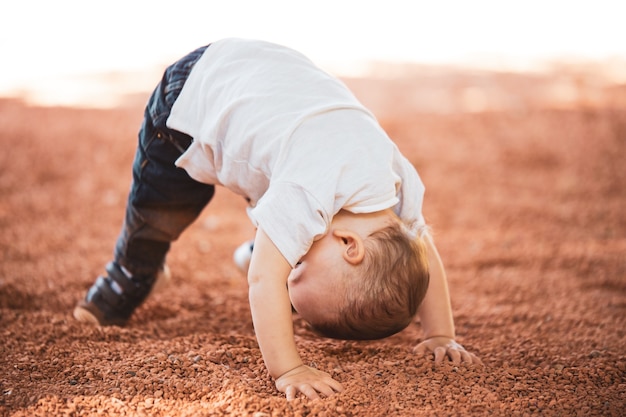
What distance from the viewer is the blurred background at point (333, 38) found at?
621 centimetres

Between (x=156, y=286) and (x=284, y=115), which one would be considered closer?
(x=284, y=115)

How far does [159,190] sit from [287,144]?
1.85 ft

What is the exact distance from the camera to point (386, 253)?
1.51 meters

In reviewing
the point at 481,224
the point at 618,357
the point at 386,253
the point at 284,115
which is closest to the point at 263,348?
the point at 386,253

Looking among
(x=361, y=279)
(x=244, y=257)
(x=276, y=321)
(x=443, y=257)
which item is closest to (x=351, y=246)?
(x=361, y=279)

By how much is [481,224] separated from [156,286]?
192 centimetres

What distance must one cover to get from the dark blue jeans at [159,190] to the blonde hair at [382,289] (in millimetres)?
648

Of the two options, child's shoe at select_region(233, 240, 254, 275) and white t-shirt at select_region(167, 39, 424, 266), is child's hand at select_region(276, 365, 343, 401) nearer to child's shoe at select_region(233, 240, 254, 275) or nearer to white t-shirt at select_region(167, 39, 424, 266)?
white t-shirt at select_region(167, 39, 424, 266)

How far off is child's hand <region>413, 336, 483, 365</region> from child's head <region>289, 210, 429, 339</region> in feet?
0.84

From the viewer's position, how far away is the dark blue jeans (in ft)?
6.15

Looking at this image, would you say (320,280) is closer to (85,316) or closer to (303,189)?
(303,189)

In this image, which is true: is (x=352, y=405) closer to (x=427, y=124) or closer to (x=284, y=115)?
(x=284, y=115)

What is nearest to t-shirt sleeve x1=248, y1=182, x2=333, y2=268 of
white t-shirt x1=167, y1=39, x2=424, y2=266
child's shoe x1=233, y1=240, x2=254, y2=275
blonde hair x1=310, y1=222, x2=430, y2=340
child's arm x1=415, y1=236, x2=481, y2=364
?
white t-shirt x1=167, y1=39, x2=424, y2=266

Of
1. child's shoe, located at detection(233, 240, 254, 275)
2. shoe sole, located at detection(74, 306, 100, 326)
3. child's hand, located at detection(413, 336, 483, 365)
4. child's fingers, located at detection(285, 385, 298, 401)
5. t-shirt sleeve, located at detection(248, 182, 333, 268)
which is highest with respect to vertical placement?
t-shirt sleeve, located at detection(248, 182, 333, 268)
